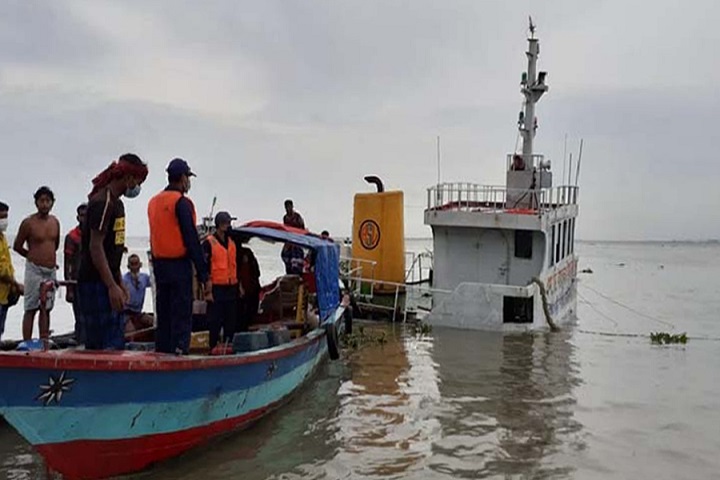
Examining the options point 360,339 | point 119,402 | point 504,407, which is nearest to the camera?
point 119,402

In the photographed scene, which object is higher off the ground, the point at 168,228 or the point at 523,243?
the point at 523,243

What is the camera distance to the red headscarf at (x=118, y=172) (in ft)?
20.7

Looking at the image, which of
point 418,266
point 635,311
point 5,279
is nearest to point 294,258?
point 5,279

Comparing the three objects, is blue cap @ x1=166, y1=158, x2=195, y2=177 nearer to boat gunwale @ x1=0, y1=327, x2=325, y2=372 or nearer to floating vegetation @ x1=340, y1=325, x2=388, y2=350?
boat gunwale @ x1=0, y1=327, x2=325, y2=372

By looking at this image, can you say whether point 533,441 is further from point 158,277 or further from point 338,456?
point 158,277

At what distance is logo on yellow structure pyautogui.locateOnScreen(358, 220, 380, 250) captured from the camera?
16938 millimetres

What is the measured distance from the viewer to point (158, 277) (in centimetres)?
670

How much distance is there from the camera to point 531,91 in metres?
18.8

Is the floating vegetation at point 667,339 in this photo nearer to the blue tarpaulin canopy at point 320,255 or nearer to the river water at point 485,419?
the river water at point 485,419

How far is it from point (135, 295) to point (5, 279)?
208 cm

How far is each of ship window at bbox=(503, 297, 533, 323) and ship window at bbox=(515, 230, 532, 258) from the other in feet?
3.51

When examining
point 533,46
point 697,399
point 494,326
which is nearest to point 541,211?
point 494,326

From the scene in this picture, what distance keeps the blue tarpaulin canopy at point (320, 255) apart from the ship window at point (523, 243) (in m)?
6.74

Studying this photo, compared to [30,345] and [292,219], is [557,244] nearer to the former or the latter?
[292,219]
